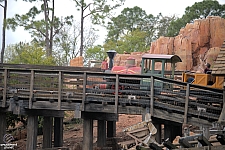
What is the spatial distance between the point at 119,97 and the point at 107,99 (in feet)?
1.38

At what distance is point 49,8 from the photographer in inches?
1577

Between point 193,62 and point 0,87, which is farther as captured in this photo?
point 193,62

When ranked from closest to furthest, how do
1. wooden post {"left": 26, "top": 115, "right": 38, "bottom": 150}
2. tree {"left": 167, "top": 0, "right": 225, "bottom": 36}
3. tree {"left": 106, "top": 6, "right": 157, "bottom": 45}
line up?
1. wooden post {"left": 26, "top": 115, "right": 38, "bottom": 150}
2. tree {"left": 167, "top": 0, "right": 225, "bottom": 36}
3. tree {"left": 106, "top": 6, "right": 157, "bottom": 45}

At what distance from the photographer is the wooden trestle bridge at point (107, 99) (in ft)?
50.4

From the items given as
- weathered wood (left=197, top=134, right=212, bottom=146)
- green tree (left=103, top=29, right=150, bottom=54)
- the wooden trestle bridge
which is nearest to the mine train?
the wooden trestle bridge

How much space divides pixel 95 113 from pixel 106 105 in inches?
41.8

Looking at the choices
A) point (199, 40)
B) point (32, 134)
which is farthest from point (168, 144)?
point (199, 40)

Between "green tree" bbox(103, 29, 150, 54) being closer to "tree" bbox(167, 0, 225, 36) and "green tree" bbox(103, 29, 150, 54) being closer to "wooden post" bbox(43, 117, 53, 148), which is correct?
"tree" bbox(167, 0, 225, 36)

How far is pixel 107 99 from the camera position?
16.5 meters

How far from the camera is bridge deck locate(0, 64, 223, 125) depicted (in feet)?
50.3

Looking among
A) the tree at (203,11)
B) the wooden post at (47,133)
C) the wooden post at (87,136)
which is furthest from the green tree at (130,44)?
the wooden post at (87,136)

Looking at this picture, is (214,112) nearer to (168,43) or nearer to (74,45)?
(168,43)

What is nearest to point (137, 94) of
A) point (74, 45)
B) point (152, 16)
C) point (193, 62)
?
point (193, 62)

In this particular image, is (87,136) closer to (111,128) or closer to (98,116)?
(98,116)
